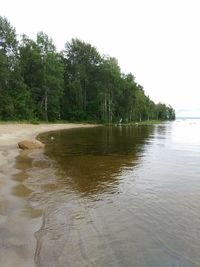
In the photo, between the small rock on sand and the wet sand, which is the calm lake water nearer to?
the wet sand

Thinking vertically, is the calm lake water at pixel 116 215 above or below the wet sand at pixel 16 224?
below

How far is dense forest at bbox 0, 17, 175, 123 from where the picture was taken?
57.3 meters

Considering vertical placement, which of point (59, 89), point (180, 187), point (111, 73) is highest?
point (111, 73)

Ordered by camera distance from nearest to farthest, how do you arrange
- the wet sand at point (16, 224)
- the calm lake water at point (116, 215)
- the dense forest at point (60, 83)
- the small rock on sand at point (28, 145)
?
1. the wet sand at point (16, 224)
2. the calm lake water at point (116, 215)
3. the small rock on sand at point (28, 145)
4. the dense forest at point (60, 83)

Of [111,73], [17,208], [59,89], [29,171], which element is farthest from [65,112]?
[17,208]

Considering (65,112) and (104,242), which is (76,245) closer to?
(104,242)

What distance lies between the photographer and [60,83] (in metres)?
68.9

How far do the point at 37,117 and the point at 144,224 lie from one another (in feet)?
194

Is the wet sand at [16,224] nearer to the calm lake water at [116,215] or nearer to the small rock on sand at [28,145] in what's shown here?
the calm lake water at [116,215]

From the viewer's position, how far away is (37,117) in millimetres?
64062

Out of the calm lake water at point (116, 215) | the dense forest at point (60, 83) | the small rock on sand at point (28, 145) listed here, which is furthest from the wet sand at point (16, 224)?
the dense forest at point (60, 83)

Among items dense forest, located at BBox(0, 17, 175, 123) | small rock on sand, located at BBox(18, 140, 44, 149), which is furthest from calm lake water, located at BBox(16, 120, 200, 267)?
dense forest, located at BBox(0, 17, 175, 123)

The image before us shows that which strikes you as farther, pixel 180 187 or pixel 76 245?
pixel 180 187

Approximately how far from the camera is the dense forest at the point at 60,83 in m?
57.3
